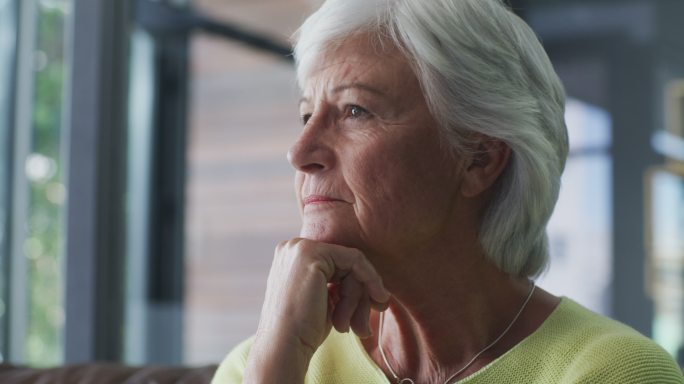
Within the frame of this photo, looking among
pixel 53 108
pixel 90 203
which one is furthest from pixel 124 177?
pixel 53 108

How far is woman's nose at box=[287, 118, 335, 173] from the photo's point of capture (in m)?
1.37

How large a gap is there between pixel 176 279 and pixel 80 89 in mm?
892

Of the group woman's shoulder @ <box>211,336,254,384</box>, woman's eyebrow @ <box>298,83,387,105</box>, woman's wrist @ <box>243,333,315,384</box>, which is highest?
woman's eyebrow @ <box>298,83,387,105</box>

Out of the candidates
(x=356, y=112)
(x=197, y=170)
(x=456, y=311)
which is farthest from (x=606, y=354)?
(x=197, y=170)

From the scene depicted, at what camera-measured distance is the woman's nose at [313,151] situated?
1.37 m

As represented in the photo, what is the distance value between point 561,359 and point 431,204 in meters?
0.30

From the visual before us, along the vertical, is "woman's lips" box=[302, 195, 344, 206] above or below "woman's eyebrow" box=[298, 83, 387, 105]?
below

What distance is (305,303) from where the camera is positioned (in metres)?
1.36

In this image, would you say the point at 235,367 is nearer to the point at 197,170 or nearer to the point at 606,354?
the point at 606,354

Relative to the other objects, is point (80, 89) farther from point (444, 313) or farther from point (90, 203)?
point (444, 313)

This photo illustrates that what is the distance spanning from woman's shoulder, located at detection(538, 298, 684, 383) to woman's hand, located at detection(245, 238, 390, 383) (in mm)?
274

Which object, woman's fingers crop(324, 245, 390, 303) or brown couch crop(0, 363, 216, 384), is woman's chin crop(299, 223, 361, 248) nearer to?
woman's fingers crop(324, 245, 390, 303)

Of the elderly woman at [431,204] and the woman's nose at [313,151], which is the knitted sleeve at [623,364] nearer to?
the elderly woman at [431,204]

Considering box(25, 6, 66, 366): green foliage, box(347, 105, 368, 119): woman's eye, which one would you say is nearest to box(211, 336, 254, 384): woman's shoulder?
box(347, 105, 368, 119): woman's eye
